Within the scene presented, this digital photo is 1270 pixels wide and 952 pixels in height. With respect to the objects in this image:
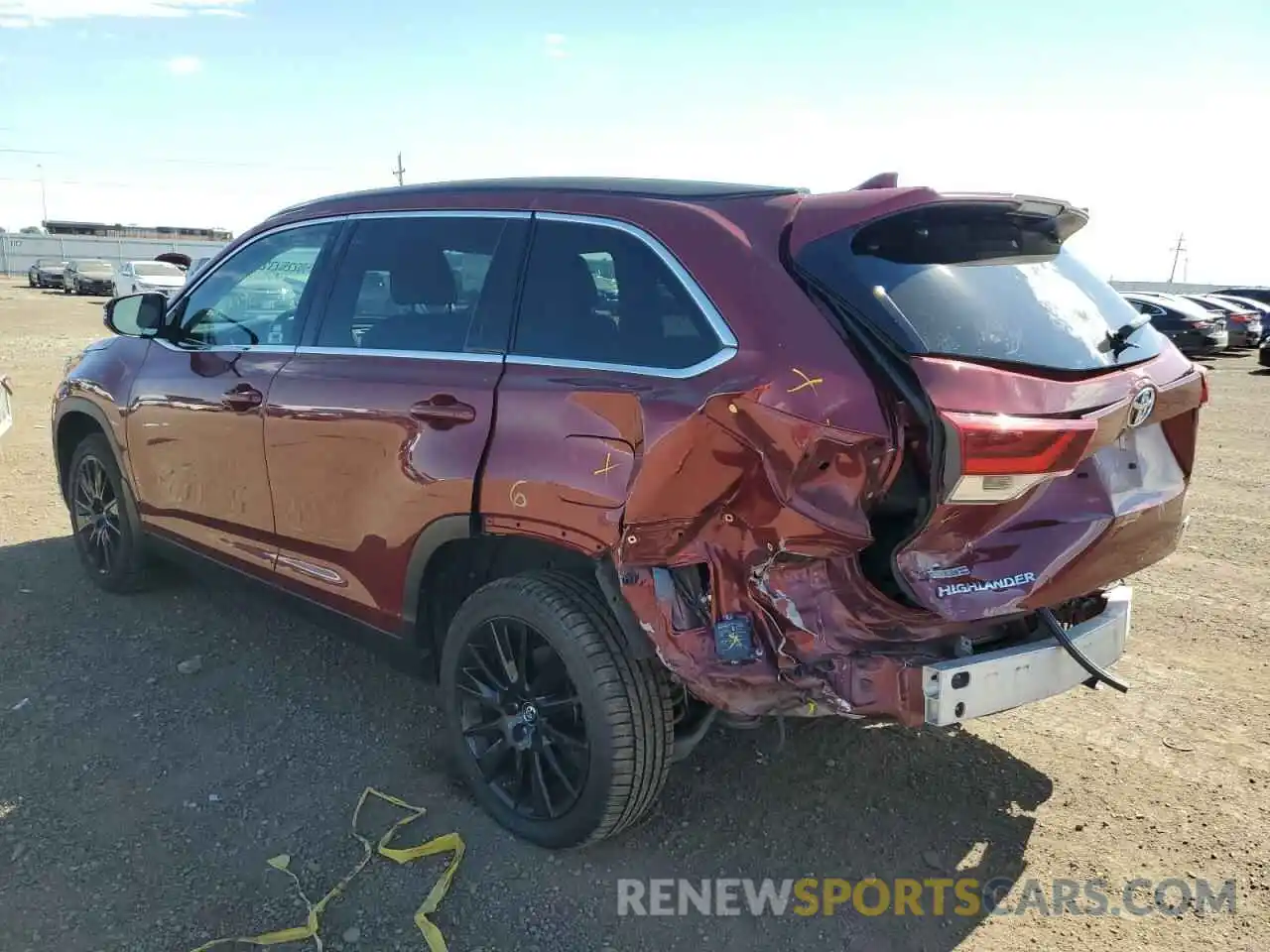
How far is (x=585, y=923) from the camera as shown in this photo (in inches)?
108

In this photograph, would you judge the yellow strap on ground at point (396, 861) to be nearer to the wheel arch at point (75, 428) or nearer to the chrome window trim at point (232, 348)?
the chrome window trim at point (232, 348)

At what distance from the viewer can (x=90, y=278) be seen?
1462 inches

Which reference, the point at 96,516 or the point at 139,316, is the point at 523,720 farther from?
the point at 96,516

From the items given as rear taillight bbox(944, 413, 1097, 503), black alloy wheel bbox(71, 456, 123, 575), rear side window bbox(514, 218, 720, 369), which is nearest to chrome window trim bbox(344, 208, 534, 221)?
rear side window bbox(514, 218, 720, 369)

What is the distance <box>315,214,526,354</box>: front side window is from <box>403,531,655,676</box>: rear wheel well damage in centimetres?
62

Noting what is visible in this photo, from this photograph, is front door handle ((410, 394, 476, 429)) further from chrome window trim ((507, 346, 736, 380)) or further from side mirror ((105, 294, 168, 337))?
side mirror ((105, 294, 168, 337))

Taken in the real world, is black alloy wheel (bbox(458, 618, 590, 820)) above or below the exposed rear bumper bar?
below

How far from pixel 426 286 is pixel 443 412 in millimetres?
603

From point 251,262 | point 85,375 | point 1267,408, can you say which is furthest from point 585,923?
point 1267,408

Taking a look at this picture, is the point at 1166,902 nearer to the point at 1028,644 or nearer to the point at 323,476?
the point at 1028,644

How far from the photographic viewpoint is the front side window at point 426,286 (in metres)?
3.15

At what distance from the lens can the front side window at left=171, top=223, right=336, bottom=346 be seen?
382 cm

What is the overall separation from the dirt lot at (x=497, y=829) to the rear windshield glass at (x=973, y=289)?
1.58 metres


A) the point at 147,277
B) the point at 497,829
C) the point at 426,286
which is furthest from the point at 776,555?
the point at 147,277
